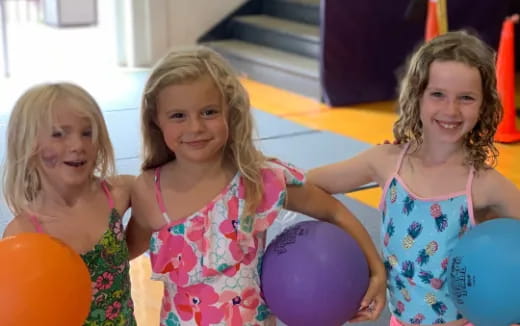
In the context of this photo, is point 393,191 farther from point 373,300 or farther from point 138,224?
point 138,224

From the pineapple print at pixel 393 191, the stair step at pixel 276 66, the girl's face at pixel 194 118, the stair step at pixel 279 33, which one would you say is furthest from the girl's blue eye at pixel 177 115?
the stair step at pixel 279 33

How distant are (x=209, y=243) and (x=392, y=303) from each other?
498 millimetres

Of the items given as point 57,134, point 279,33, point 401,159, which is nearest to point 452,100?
point 401,159

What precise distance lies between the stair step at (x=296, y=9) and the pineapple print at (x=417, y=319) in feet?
16.1

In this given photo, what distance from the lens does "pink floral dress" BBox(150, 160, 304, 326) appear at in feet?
5.70

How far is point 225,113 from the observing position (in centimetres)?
175

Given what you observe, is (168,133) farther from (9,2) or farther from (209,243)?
(9,2)

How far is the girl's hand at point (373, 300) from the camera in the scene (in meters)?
1.82

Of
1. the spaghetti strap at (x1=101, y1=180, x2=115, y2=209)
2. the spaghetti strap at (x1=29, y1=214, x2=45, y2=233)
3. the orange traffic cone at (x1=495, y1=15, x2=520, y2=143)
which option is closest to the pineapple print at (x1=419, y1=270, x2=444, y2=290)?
the spaghetti strap at (x1=101, y1=180, x2=115, y2=209)

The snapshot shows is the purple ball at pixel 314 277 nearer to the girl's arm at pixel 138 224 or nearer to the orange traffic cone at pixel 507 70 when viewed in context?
the girl's arm at pixel 138 224

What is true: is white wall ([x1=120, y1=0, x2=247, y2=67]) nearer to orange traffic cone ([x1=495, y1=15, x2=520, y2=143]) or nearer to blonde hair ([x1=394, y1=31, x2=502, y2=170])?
orange traffic cone ([x1=495, y1=15, x2=520, y2=143])

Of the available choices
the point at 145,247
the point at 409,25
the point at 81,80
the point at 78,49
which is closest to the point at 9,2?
the point at 78,49

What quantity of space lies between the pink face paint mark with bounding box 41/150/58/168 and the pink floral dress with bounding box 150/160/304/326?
0.24 metres

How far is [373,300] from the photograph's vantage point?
1840mm
